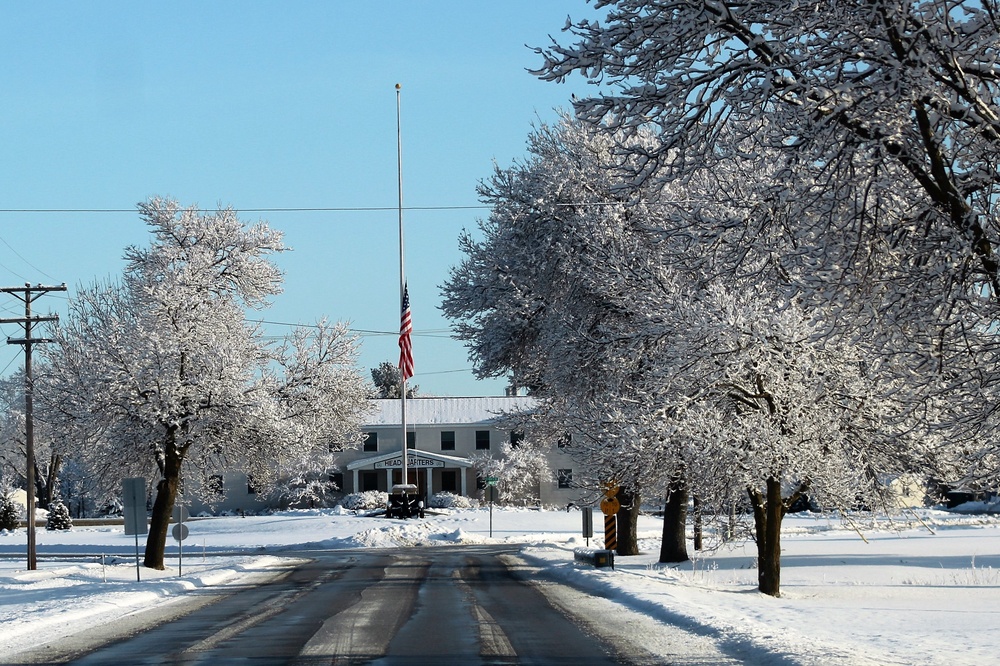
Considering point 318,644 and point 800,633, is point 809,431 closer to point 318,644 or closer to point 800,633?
point 800,633

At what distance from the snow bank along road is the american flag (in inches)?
770

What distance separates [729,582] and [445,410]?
6305cm

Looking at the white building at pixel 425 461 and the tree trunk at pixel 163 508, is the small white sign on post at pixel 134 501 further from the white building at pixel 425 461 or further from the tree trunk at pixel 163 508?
the white building at pixel 425 461

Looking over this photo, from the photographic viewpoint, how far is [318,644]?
46.4ft

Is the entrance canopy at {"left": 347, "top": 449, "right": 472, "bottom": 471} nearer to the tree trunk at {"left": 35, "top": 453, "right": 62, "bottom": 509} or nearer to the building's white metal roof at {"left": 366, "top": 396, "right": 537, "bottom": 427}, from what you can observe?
the building's white metal roof at {"left": 366, "top": 396, "right": 537, "bottom": 427}

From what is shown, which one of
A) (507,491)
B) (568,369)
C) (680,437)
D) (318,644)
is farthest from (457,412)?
(318,644)

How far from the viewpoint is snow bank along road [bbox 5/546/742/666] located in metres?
12.9

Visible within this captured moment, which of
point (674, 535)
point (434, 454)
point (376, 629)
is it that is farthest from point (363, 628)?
point (434, 454)

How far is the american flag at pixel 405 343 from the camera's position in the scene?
4600 centimetres

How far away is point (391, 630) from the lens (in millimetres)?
15805

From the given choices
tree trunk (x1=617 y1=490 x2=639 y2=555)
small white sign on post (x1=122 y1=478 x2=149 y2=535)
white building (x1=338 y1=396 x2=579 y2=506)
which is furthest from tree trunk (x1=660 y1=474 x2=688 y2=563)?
white building (x1=338 y1=396 x2=579 y2=506)

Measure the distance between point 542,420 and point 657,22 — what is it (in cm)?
2507

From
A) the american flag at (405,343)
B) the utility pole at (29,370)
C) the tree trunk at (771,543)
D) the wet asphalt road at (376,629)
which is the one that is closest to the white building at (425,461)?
the american flag at (405,343)

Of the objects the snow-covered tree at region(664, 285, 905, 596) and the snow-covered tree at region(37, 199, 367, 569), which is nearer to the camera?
the snow-covered tree at region(664, 285, 905, 596)
